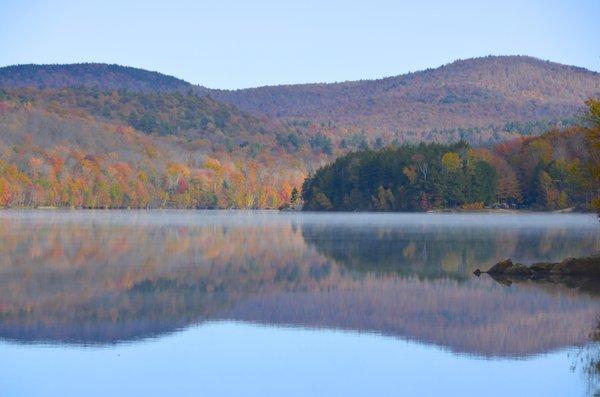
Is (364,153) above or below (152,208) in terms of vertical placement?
above

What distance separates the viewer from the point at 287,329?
17.9 m

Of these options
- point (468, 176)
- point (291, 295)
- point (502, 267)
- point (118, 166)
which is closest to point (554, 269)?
point (502, 267)

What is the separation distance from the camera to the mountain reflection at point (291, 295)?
17.5m

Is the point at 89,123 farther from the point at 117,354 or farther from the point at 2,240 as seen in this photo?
the point at 117,354

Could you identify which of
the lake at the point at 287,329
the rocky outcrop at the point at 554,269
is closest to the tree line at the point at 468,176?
the rocky outcrop at the point at 554,269

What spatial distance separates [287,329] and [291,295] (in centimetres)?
480

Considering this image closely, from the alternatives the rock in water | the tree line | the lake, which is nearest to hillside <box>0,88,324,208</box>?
the tree line

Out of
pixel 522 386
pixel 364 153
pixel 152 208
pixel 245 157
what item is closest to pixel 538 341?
pixel 522 386

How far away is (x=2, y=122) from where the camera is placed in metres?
167

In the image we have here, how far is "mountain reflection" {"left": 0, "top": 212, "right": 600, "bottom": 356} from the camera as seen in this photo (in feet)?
57.4

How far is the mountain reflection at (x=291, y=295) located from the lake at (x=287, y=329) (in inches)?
2.0

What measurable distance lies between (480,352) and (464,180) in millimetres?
91175

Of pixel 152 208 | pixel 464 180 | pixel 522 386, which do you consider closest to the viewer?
pixel 522 386

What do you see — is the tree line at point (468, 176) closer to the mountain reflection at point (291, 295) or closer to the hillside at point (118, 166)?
the hillside at point (118, 166)
